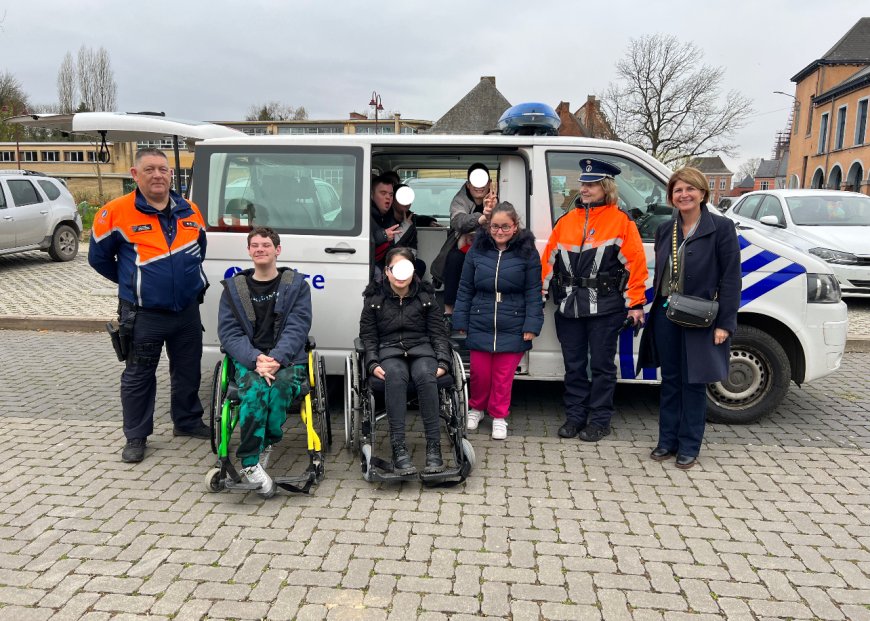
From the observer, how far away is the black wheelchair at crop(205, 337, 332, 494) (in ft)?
12.0

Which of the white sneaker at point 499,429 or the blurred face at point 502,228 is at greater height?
the blurred face at point 502,228

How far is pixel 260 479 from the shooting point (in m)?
3.66

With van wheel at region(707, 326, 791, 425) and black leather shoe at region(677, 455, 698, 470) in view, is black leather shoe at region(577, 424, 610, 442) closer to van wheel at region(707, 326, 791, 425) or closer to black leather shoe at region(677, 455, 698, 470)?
black leather shoe at region(677, 455, 698, 470)

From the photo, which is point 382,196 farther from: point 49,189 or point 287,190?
point 49,189

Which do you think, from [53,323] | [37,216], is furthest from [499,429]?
[37,216]

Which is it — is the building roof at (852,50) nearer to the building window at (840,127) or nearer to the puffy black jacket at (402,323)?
the building window at (840,127)

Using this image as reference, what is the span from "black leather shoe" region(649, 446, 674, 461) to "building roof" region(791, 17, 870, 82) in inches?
1912

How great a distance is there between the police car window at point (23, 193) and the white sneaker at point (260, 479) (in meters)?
11.7

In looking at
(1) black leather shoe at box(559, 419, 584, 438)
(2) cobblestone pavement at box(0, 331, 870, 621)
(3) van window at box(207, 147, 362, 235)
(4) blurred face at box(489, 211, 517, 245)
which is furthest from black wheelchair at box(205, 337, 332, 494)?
(1) black leather shoe at box(559, 419, 584, 438)

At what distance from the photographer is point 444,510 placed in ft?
11.9

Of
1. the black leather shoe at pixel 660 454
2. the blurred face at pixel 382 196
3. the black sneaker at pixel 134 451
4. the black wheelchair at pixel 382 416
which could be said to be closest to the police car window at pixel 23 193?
the black sneaker at pixel 134 451

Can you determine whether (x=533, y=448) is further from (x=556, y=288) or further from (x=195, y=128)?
(x=195, y=128)

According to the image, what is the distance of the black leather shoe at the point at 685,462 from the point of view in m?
4.20

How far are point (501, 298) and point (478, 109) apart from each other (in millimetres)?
43030
